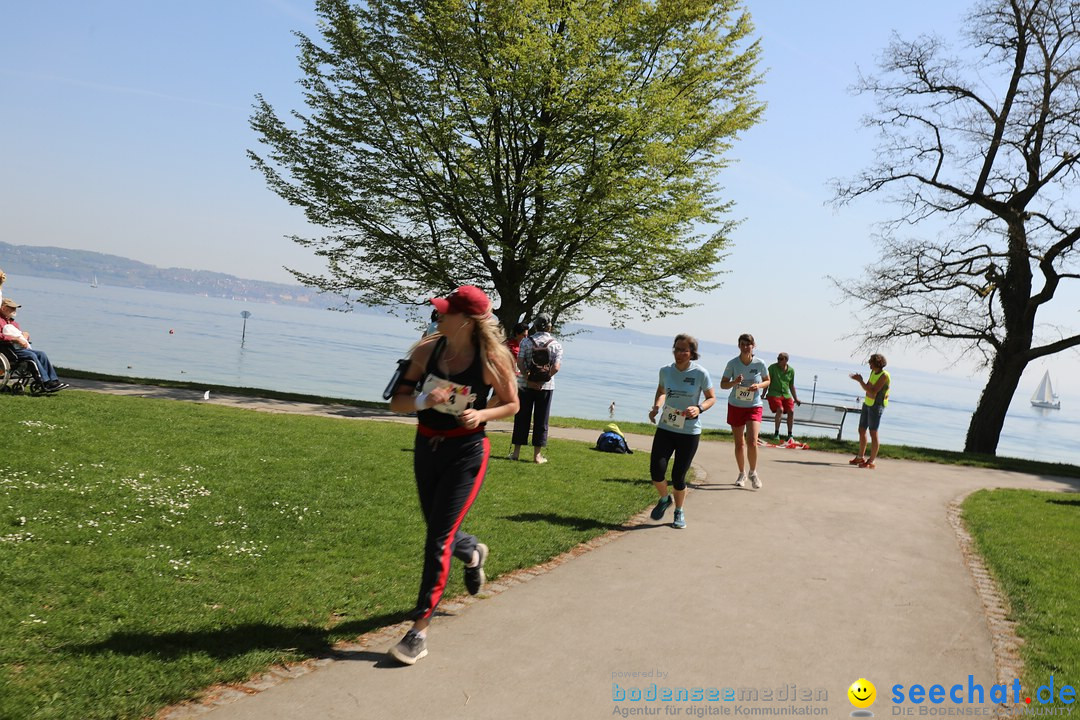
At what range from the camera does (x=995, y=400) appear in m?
21.8

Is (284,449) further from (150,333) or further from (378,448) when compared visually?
(150,333)

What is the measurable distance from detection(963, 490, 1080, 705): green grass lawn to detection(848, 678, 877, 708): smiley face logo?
938 mm

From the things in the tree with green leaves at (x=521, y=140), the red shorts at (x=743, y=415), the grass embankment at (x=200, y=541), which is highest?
the tree with green leaves at (x=521, y=140)

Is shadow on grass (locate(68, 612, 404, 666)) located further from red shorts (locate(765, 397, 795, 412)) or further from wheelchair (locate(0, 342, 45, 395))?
red shorts (locate(765, 397, 795, 412))

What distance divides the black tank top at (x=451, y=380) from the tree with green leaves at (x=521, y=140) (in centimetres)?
1484

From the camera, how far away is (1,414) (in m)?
A: 10.1

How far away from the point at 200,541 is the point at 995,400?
71.2 feet

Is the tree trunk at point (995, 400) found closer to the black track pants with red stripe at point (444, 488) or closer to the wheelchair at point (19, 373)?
the black track pants with red stripe at point (444, 488)

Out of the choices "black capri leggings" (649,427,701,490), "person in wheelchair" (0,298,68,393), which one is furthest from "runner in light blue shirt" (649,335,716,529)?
"person in wheelchair" (0,298,68,393)

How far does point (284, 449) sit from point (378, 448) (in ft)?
4.55

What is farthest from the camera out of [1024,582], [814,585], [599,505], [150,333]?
[150,333]

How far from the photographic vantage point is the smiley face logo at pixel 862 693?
13.5ft

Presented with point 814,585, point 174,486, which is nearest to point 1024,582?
point 814,585

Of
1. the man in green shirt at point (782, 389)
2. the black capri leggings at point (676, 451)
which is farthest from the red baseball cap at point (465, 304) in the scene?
the man in green shirt at point (782, 389)
